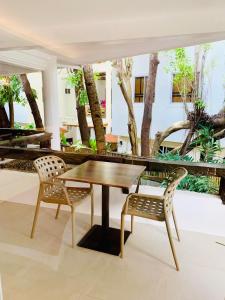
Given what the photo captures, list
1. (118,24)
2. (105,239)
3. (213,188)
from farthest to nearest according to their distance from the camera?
(213,188) < (118,24) < (105,239)

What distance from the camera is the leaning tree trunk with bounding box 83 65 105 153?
5.52m

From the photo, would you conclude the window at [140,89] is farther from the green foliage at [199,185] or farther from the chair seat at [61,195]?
the chair seat at [61,195]

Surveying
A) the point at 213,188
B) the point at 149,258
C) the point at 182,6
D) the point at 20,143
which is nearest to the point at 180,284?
the point at 149,258

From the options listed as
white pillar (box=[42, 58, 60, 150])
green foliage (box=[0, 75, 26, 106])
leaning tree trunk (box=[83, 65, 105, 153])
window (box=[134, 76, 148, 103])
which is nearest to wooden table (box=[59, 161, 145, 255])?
white pillar (box=[42, 58, 60, 150])

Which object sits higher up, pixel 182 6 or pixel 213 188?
pixel 182 6

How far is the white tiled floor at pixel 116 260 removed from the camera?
1.77 meters

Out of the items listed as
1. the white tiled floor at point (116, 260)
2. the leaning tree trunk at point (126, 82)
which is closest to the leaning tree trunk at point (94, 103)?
the leaning tree trunk at point (126, 82)

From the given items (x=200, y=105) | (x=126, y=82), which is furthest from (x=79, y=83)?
(x=200, y=105)

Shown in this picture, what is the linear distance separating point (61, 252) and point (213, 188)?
327 centimetres

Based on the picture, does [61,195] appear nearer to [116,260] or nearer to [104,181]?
[104,181]

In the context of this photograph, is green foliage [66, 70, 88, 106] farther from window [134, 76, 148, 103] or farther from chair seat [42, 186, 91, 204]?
chair seat [42, 186, 91, 204]

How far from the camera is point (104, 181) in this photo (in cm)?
207

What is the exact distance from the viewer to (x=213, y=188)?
14.6ft

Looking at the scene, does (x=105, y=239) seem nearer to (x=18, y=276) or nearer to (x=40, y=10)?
(x=18, y=276)
